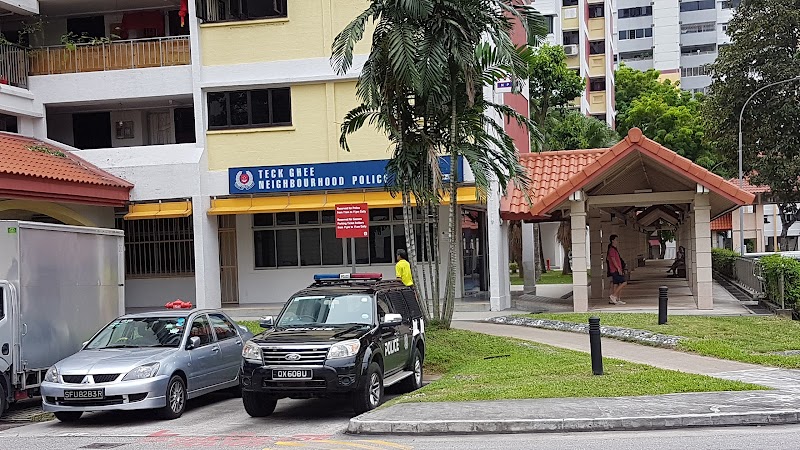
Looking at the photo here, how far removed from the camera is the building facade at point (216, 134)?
88.2 ft

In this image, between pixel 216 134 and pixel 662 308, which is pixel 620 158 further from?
pixel 216 134

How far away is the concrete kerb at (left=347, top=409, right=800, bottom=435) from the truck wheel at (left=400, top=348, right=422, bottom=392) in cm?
351

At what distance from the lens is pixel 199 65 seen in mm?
27516

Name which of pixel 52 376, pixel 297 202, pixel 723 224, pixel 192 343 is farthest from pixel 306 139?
pixel 723 224

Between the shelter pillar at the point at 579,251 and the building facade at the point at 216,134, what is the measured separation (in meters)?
3.19

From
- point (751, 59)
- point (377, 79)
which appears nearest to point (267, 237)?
point (377, 79)

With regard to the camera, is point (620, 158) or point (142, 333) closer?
point (142, 333)

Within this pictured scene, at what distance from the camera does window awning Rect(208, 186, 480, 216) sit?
26.0m

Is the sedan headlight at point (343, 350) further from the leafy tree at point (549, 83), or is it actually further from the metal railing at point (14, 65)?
the leafy tree at point (549, 83)

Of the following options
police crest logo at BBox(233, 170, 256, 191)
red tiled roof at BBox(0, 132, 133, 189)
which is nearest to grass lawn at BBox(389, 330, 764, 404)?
police crest logo at BBox(233, 170, 256, 191)

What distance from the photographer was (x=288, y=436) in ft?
36.6

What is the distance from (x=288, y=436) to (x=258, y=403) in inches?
58.5

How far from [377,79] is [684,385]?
853 cm

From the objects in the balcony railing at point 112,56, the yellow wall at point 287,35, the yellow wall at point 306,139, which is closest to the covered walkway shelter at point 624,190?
the yellow wall at point 306,139
